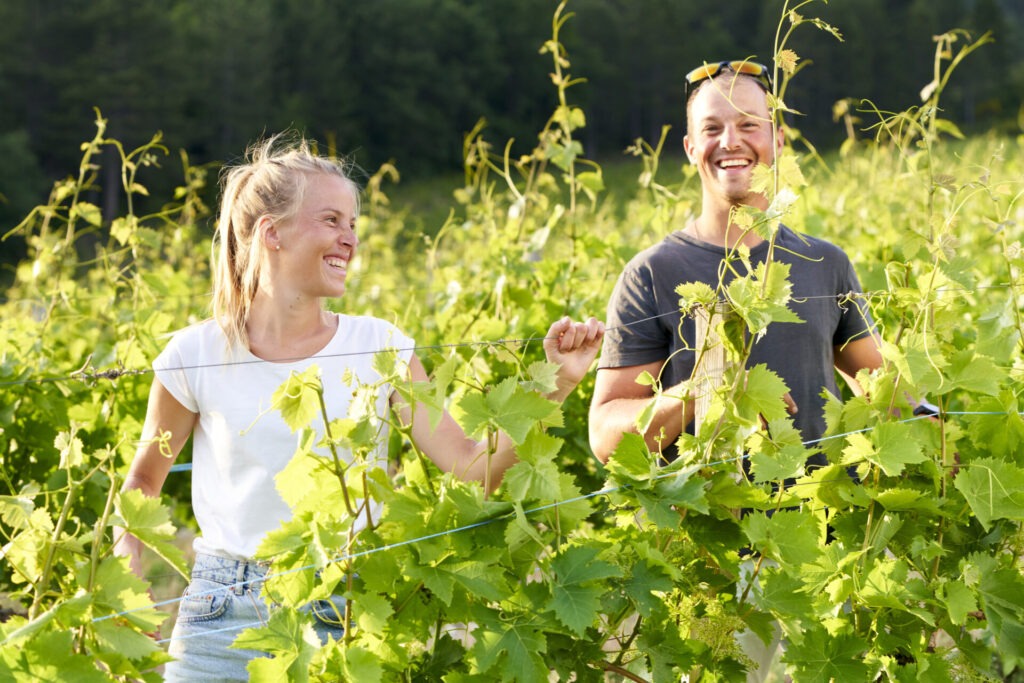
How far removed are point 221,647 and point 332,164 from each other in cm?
92

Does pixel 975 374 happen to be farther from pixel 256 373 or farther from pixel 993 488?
pixel 256 373

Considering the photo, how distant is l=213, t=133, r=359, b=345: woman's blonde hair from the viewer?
221 cm

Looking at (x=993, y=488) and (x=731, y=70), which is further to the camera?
(x=731, y=70)

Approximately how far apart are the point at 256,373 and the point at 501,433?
1.53 feet

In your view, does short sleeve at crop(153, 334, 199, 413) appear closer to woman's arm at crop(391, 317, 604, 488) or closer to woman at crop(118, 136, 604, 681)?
woman at crop(118, 136, 604, 681)

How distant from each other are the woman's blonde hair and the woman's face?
0.9 inches

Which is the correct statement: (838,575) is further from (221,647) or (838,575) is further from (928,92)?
(928,92)

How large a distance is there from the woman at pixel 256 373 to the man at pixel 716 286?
0.37 metres

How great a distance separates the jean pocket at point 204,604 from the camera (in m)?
2.04

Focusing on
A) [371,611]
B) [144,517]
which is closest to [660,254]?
[371,611]

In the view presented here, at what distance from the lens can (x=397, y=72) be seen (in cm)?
5391

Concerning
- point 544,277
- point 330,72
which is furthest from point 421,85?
point 544,277

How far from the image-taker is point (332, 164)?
2285mm

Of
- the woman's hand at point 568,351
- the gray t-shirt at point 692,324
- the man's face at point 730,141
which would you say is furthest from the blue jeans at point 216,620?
the man's face at point 730,141
